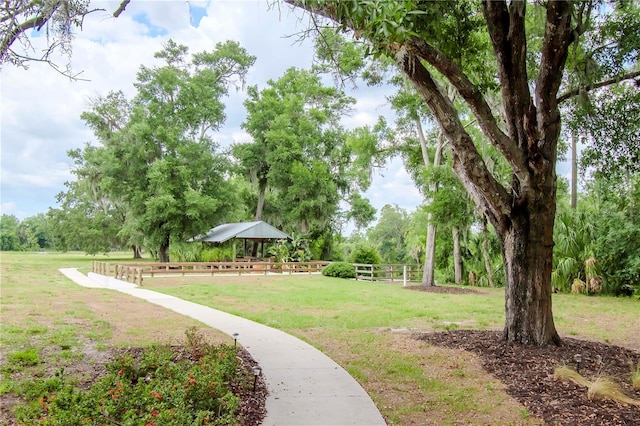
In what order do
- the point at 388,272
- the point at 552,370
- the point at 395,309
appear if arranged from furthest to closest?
the point at 388,272 < the point at 395,309 < the point at 552,370

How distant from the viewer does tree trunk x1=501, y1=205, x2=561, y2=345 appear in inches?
256

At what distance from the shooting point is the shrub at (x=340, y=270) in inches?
953

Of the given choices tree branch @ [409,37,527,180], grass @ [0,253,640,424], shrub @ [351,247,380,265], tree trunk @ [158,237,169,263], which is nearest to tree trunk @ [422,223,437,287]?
grass @ [0,253,640,424]

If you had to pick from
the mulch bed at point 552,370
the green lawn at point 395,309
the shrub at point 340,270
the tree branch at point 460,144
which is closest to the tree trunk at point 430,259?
the green lawn at point 395,309

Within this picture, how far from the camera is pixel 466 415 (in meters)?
4.25

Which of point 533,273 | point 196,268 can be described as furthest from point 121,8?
point 196,268

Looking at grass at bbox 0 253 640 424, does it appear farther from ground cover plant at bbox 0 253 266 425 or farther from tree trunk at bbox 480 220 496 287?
tree trunk at bbox 480 220 496 287

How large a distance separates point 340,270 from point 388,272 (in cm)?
268

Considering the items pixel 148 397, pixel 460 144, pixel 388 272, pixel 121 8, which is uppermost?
pixel 121 8

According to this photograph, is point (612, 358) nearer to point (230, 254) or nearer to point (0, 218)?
point (230, 254)

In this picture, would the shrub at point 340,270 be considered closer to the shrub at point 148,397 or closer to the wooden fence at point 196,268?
the wooden fence at point 196,268

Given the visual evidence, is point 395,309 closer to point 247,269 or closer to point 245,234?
point 247,269

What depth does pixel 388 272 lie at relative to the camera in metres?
23.9

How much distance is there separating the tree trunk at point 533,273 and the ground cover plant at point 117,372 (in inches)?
162
